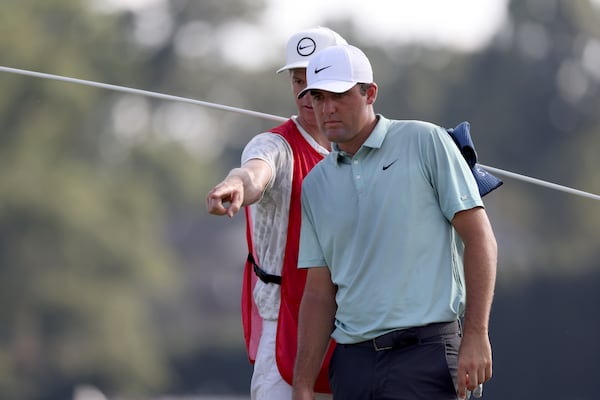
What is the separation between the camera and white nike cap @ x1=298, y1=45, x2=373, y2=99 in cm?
454

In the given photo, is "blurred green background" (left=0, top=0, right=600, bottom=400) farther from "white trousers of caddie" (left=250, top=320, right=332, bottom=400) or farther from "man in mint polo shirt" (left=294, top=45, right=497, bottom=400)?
"man in mint polo shirt" (left=294, top=45, right=497, bottom=400)

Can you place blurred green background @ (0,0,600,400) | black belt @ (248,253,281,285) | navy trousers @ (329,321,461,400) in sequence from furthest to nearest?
blurred green background @ (0,0,600,400)
black belt @ (248,253,281,285)
navy trousers @ (329,321,461,400)

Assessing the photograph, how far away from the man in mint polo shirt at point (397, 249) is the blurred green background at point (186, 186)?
86.7 ft

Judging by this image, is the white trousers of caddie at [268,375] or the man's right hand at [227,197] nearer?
the man's right hand at [227,197]

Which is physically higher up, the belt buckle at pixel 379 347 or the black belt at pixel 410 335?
the black belt at pixel 410 335

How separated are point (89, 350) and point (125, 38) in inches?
365

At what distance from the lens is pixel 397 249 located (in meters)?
4.41

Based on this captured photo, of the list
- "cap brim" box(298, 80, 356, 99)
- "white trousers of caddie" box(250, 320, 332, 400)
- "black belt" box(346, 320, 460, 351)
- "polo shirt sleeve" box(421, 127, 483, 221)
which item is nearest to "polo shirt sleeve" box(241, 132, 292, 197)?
"cap brim" box(298, 80, 356, 99)

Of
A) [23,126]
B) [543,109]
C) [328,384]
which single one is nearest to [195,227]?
[23,126]

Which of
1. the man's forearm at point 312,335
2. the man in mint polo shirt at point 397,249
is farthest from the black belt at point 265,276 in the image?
the man in mint polo shirt at point 397,249

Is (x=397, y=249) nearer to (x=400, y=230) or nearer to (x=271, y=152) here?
(x=400, y=230)

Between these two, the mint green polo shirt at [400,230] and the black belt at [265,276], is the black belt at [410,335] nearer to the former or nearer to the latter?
the mint green polo shirt at [400,230]

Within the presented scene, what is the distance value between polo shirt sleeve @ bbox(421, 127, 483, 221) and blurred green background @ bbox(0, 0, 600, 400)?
26.5m

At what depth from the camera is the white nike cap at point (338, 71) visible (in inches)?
179
